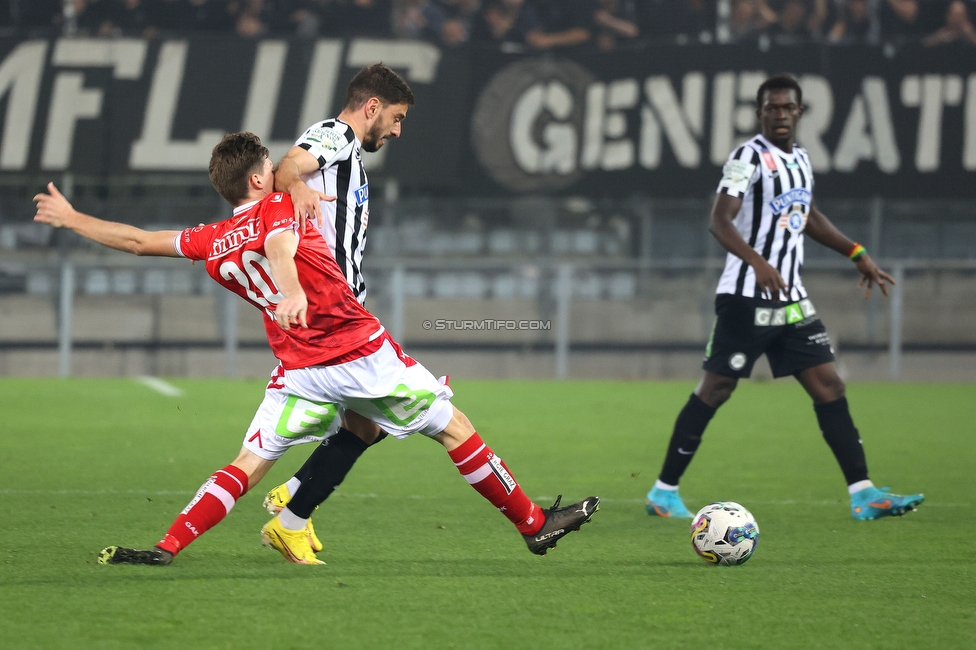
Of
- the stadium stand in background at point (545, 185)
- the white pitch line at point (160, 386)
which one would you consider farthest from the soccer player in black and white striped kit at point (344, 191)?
the stadium stand in background at point (545, 185)

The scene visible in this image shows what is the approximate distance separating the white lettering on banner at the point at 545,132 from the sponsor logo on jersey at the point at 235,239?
11.2 m

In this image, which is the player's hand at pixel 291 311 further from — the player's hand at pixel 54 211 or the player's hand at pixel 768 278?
the player's hand at pixel 768 278

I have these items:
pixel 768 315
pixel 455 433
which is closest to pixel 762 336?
pixel 768 315

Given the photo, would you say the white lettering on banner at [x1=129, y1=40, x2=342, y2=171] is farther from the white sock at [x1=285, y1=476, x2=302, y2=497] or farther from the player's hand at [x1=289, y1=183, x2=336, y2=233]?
the player's hand at [x1=289, y1=183, x2=336, y2=233]

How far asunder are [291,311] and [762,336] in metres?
2.68

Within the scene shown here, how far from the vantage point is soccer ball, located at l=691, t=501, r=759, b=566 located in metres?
4.61

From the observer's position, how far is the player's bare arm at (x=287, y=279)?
3.96 metres

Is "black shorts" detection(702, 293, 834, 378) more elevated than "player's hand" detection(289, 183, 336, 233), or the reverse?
"player's hand" detection(289, 183, 336, 233)

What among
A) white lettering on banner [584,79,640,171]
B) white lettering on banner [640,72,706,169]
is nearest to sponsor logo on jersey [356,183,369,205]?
white lettering on banner [584,79,640,171]

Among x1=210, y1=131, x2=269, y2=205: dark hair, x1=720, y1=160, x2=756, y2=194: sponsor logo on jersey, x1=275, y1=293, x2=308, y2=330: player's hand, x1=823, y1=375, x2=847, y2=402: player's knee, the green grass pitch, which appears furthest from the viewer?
x1=823, y1=375, x2=847, y2=402: player's knee

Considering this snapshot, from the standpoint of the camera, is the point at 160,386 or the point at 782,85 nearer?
the point at 782,85

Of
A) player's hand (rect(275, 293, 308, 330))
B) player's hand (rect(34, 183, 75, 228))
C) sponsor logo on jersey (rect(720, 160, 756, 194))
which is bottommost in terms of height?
player's hand (rect(275, 293, 308, 330))

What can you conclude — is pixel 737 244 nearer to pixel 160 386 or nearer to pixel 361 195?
pixel 361 195

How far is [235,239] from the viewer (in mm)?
4285
